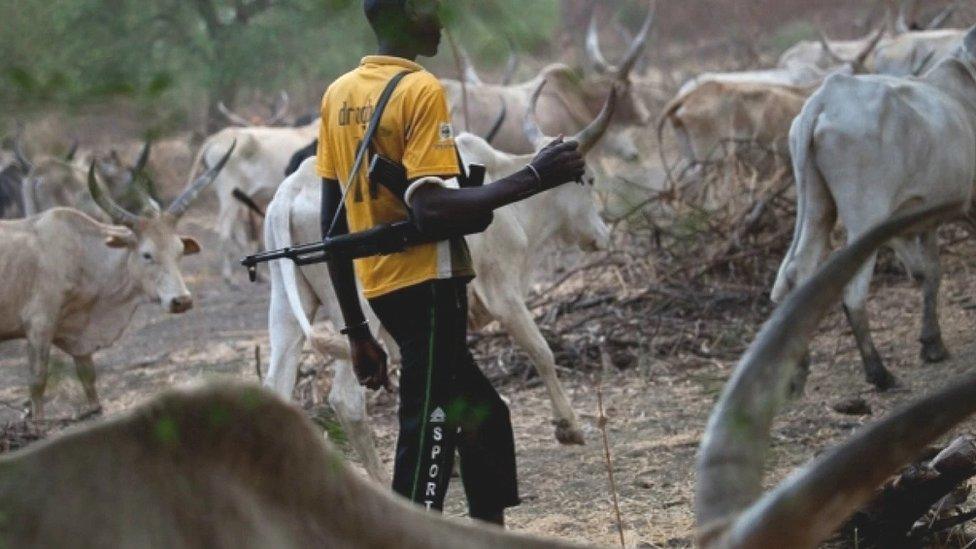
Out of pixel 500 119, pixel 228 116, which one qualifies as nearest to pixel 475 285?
pixel 500 119

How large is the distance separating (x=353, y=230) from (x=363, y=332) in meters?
0.34

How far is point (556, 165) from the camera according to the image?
3.89 meters

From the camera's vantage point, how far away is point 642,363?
8016mm

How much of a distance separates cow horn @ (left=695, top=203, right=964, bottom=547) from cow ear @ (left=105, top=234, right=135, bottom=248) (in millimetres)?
6966

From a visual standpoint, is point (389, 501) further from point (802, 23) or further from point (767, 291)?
point (802, 23)

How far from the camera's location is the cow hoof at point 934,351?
7.36 m

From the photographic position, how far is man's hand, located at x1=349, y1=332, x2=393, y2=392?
4.23 meters

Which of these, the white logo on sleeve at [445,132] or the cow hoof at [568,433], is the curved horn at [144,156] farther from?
the cow hoof at [568,433]

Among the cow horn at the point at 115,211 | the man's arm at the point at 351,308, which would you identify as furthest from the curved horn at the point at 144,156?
the cow horn at the point at 115,211

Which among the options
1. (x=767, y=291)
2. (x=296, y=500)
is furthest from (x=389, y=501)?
(x=767, y=291)

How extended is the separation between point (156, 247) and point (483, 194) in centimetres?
539

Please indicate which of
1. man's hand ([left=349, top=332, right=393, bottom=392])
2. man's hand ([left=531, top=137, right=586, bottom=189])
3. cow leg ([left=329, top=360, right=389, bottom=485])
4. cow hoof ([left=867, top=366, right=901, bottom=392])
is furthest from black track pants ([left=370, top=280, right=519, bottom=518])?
cow hoof ([left=867, top=366, right=901, bottom=392])

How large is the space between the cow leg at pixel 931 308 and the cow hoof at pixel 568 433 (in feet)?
6.26

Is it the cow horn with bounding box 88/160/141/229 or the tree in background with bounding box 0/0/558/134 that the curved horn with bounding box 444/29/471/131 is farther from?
the cow horn with bounding box 88/160/141/229
